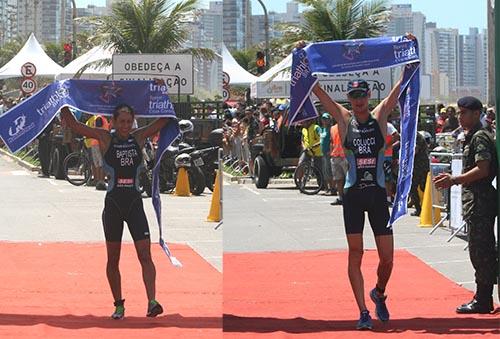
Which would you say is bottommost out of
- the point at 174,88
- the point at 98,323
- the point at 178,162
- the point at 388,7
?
the point at 98,323

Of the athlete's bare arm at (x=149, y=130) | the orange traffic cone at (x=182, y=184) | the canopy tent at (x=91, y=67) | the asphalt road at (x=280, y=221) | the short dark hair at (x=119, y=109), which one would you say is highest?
the canopy tent at (x=91, y=67)

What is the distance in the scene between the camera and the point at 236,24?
577 centimetres

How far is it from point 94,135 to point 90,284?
3.28 feet

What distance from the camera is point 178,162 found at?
654 cm

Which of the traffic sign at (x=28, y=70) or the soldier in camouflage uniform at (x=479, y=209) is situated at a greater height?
the traffic sign at (x=28, y=70)

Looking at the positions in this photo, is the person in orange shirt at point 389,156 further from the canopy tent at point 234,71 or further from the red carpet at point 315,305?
the canopy tent at point 234,71

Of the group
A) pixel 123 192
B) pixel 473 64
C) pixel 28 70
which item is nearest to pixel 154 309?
pixel 123 192

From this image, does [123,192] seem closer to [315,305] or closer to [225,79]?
[225,79]

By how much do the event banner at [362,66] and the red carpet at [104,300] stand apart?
3.81 feet

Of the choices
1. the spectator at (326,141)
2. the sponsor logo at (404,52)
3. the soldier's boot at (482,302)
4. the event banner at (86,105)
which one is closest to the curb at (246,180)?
the spectator at (326,141)

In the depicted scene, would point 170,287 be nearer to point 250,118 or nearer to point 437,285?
point 250,118

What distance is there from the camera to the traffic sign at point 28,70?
22.2ft

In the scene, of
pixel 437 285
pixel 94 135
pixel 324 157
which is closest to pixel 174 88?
pixel 94 135

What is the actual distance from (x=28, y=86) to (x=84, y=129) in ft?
1.68
